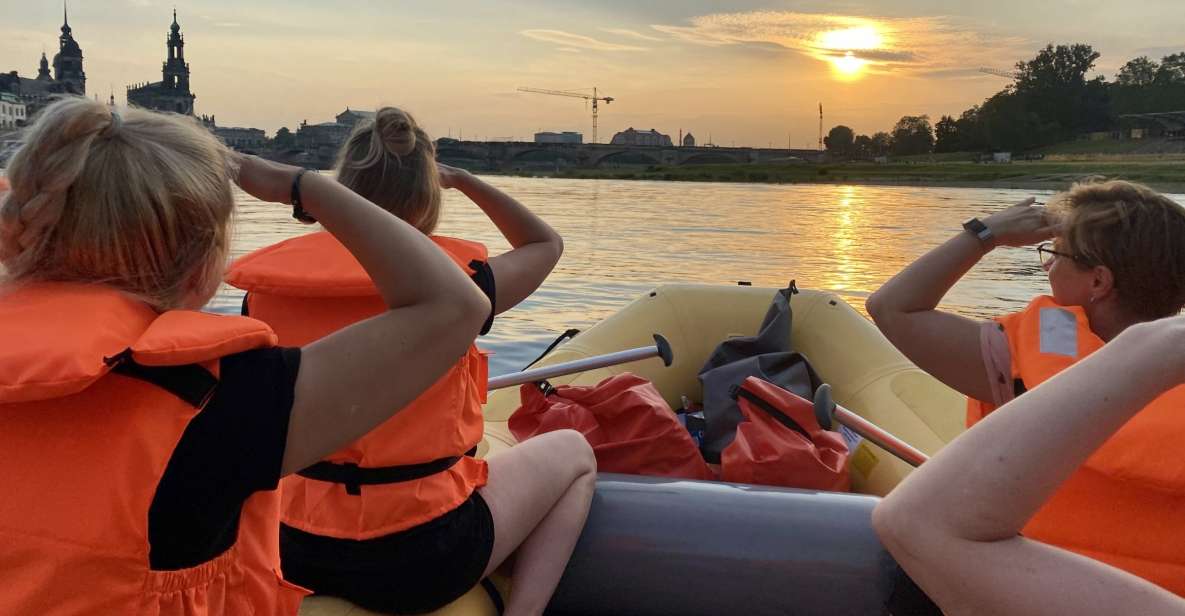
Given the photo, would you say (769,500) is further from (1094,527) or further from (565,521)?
(1094,527)

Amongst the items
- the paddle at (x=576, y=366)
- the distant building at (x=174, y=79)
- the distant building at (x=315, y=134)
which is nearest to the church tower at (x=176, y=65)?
the distant building at (x=174, y=79)

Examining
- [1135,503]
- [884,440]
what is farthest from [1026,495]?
[884,440]

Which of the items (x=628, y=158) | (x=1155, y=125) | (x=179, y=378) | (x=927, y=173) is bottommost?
(x=179, y=378)

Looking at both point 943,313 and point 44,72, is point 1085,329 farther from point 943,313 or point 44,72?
point 44,72

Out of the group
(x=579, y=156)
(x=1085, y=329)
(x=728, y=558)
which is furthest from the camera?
(x=579, y=156)

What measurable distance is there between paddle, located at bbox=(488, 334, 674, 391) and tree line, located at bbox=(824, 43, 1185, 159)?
6332 centimetres

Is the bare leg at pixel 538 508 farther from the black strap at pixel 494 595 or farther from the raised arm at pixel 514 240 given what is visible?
the raised arm at pixel 514 240

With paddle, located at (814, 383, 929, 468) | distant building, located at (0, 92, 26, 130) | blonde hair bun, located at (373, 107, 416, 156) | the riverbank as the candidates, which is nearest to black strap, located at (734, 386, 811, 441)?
paddle, located at (814, 383, 929, 468)

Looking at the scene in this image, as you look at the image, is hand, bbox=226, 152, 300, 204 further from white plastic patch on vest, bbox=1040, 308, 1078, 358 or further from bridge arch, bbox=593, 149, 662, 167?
bridge arch, bbox=593, 149, 662, 167

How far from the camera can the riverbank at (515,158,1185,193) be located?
3700 centimetres

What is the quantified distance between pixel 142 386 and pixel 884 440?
1.70m

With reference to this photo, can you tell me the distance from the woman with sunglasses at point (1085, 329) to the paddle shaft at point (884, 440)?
0.48m

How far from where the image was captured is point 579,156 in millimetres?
55781

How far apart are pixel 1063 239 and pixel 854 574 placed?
0.73 m
